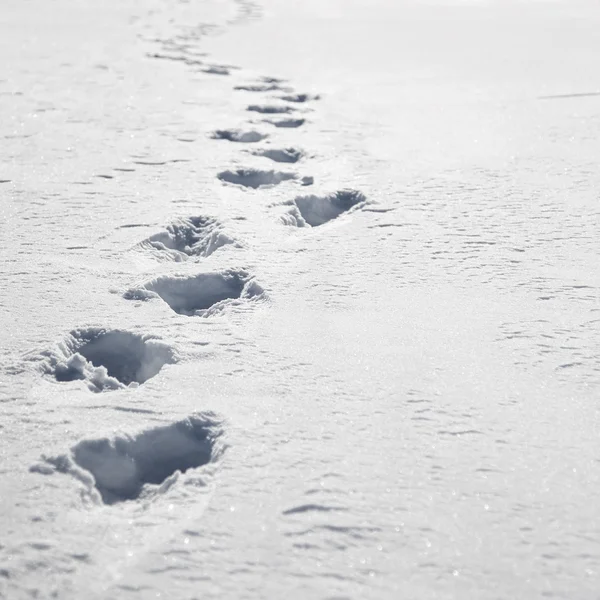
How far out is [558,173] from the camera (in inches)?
113

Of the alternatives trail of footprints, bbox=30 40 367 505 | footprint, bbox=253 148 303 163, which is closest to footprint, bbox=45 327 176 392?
trail of footprints, bbox=30 40 367 505

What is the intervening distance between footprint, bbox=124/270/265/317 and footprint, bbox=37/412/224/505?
1.83 feet

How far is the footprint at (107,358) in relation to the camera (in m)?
1.59

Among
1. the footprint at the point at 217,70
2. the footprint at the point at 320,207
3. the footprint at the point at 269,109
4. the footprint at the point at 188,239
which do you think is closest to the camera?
the footprint at the point at 188,239

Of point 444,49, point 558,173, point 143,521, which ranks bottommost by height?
point 143,521

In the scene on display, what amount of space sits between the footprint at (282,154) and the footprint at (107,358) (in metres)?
1.53

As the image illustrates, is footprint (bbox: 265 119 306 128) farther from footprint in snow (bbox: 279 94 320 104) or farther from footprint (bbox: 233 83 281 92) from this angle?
footprint (bbox: 233 83 281 92)

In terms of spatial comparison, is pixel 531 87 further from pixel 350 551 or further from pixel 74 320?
pixel 350 551

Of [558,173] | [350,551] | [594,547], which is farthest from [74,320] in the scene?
[558,173]

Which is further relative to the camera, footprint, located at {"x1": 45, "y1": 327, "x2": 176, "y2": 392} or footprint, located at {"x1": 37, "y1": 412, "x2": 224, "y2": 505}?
footprint, located at {"x1": 45, "y1": 327, "x2": 176, "y2": 392}

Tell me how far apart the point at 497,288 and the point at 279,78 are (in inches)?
111

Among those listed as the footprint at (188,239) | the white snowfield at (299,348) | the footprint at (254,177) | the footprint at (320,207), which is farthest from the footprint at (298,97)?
the footprint at (188,239)

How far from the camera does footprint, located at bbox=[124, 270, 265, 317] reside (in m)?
1.94

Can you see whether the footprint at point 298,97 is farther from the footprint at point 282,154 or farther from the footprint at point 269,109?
the footprint at point 282,154
